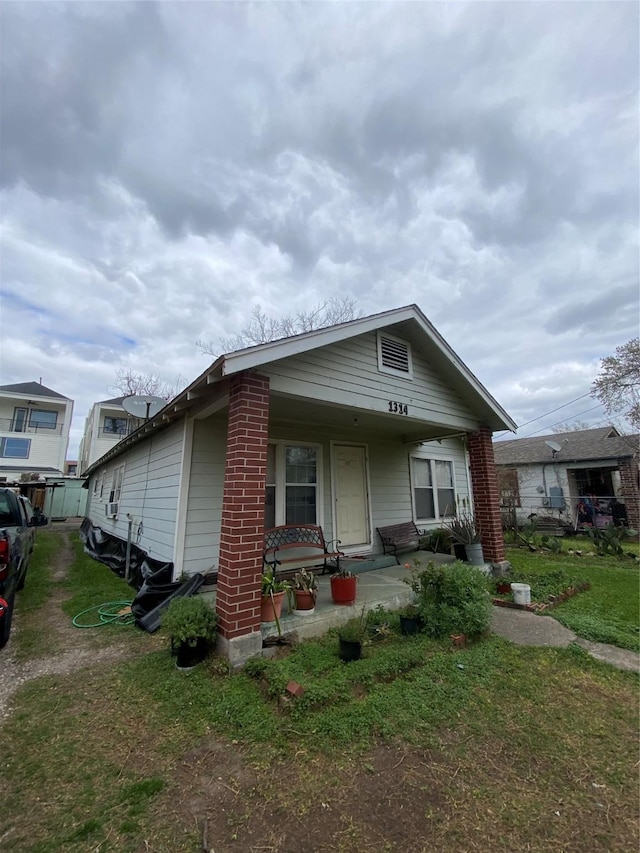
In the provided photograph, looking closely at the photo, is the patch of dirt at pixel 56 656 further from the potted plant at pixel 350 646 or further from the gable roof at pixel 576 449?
the gable roof at pixel 576 449

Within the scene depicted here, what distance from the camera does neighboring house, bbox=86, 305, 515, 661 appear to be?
3750 millimetres

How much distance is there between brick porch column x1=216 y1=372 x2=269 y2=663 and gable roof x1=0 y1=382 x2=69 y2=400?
25.4 m

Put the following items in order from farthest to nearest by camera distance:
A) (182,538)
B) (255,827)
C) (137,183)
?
(137,183)
(182,538)
(255,827)

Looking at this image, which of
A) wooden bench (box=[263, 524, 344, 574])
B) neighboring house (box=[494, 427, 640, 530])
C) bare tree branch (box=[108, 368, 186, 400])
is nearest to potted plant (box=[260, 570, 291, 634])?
wooden bench (box=[263, 524, 344, 574])

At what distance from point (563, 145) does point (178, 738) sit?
409 inches

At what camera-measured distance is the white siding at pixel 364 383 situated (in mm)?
4473

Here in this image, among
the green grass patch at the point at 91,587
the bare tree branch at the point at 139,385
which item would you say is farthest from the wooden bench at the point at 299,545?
the bare tree branch at the point at 139,385

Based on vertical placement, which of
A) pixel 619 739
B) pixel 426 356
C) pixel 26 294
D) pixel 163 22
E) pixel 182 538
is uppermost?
pixel 163 22

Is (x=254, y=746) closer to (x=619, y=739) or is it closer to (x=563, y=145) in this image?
(x=619, y=739)

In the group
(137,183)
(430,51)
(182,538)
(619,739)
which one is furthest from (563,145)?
(182,538)

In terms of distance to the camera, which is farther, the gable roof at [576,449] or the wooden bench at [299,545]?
the gable roof at [576,449]

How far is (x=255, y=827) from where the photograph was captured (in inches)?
72.3

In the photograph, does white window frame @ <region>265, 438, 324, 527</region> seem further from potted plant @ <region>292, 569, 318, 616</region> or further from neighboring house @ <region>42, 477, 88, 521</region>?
neighboring house @ <region>42, 477, 88, 521</region>

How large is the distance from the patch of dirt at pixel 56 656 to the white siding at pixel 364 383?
3540 mm
